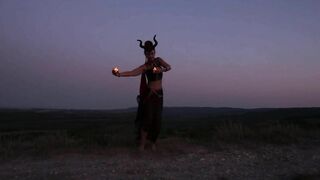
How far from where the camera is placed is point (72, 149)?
11266mm

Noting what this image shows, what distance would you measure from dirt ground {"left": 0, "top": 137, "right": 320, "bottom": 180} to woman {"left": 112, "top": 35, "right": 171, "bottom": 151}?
1.41ft

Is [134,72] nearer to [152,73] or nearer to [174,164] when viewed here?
[152,73]

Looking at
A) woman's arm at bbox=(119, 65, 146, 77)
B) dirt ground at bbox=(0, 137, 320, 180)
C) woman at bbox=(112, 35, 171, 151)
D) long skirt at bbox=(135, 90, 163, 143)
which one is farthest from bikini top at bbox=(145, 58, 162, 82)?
dirt ground at bbox=(0, 137, 320, 180)

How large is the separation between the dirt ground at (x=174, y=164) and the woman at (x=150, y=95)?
0.43 metres

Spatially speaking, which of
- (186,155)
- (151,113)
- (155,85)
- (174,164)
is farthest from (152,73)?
(174,164)

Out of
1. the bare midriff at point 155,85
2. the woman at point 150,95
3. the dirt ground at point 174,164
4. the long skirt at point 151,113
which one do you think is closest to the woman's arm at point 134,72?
the woman at point 150,95

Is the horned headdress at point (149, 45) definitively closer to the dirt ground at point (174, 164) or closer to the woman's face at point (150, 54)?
the woman's face at point (150, 54)

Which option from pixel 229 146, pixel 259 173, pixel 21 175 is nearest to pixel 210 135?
pixel 229 146

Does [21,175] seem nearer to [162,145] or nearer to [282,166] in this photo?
[162,145]

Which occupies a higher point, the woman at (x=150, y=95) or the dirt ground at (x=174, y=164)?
the woman at (x=150, y=95)

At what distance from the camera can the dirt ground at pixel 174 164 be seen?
881 cm

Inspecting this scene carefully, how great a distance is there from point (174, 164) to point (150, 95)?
2065 mm

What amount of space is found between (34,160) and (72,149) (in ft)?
4.03

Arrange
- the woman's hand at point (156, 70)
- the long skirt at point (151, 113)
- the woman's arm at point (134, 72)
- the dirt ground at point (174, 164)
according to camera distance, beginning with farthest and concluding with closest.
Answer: the long skirt at point (151, 113), the woman's hand at point (156, 70), the woman's arm at point (134, 72), the dirt ground at point (174, 164)
